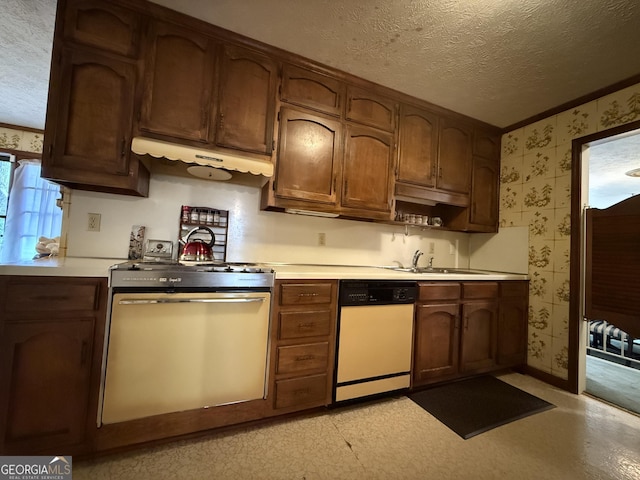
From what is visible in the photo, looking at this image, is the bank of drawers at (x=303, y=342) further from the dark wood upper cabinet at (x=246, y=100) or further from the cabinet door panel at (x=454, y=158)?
the cabinet door panel at (x=454, y=158)

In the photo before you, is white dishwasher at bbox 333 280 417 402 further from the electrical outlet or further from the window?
the window

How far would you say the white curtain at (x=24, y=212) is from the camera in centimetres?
313

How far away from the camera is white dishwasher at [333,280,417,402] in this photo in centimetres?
174

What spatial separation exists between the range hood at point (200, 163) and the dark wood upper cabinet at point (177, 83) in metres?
0.13

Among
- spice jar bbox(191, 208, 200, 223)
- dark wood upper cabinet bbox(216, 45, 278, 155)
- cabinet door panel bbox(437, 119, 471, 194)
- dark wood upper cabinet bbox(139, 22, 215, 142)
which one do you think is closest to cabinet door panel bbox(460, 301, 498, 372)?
cabinet door panel bbox(437, 119, 471, 194)

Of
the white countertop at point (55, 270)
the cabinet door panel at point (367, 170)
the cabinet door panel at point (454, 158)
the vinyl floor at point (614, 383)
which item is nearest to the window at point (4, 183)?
the white countertop at point (55, 270)

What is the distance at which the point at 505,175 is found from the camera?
2779mm

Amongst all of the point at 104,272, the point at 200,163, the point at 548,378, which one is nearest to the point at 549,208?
the point at 548,378

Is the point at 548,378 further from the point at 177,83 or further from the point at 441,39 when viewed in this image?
the point at 177,83

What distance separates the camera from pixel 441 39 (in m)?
1.64

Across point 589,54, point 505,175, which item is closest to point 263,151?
point 589,54

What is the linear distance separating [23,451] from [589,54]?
12.4 ft

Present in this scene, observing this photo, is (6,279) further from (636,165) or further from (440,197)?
(636,165)

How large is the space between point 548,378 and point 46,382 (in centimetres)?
349
